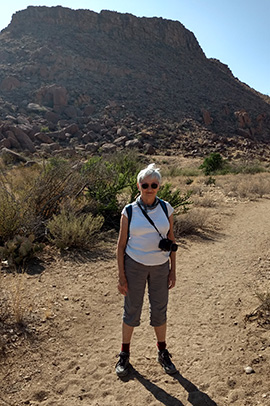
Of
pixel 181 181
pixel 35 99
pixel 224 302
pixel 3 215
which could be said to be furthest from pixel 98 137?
pixel 224 302

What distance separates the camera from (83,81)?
46.8m

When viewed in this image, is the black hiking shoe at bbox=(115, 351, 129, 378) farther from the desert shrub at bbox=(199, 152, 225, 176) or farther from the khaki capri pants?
the desert shrub at bbox=(199, 152, 225, 176)

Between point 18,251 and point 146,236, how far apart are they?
3.34 meters

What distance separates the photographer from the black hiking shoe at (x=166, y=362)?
332 centimetres

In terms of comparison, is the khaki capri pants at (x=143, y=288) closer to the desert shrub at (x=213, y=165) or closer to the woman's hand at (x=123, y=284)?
the woman's hand at (x=123, y=284)

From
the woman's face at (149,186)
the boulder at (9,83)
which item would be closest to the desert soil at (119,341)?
the woman's face at (149,186)

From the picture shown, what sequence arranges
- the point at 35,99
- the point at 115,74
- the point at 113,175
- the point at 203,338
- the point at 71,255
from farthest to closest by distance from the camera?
the point at 115,74
the point at 35,99
the point at 113,175
the point at 71,255
the point at 203,338

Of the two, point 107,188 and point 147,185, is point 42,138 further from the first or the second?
point 147,185

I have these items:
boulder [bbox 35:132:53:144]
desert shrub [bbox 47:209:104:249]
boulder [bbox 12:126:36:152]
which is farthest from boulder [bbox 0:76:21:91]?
desert shrub [bbox 47:209:104:249]

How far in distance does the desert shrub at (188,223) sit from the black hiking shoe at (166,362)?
4.85 metres

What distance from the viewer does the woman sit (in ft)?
10.2

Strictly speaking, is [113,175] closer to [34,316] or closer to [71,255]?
[71,255]

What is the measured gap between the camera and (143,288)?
10.7ft

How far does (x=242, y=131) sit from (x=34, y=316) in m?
45.6
